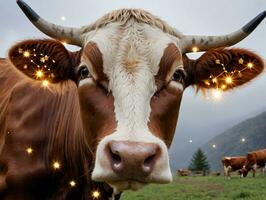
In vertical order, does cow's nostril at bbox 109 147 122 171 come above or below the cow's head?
below

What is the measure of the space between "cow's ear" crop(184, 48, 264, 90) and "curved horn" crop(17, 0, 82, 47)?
1.35 meters

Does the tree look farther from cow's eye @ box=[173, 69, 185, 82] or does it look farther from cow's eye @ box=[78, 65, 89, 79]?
cow's eye @ box=[78, 65, 89, 79]

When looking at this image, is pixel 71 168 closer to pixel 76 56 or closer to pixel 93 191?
pixel 93 191

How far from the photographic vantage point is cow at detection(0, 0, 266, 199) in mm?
4195

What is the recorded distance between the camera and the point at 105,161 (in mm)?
4102

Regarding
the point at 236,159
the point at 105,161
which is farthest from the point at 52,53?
the point at 236,159

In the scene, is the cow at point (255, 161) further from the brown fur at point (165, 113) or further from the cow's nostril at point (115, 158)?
the cow's nostril at point (115, 158)

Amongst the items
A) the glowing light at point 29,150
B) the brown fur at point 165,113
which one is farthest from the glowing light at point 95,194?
the brown fur at point 165,113

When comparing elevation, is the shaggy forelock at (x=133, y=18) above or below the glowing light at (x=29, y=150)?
above

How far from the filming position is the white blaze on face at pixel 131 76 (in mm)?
4160

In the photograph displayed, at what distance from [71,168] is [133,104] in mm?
2157

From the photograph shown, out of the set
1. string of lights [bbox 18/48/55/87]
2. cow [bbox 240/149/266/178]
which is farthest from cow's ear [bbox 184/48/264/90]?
cow [bbox 240/149/266/178]

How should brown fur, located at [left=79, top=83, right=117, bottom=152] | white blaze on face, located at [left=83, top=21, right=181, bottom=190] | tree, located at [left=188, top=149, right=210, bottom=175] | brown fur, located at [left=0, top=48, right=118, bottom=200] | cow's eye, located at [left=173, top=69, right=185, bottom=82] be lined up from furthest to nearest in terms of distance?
tree, located at [left=188, top=149, right=210, bottom=175] < brown fur, located at [left=0, top=48, right=118, bottom=200] < cow's eye, located at [left=173, top=69, right=185, bottom=82] < brown fur, located at [left=79, top=83, right=117, bottom=152] < white blaze on face, located at [left=83, top=21, right=181, bottom=190]

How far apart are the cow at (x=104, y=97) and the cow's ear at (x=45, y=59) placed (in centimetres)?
1
